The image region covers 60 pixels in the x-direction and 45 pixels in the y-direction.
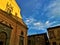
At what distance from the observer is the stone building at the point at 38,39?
35.7 m

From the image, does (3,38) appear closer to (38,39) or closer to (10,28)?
(10,28)

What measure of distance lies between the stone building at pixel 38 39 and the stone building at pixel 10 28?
1092 centimetres

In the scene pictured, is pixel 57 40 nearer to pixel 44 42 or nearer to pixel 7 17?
pixel 44 42

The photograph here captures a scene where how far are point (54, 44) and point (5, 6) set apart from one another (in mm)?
16820

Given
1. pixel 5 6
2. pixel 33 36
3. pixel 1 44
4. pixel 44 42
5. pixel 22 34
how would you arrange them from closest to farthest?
pixel 1 44 → pixel 5 6 → pixel 22 34 → pixel 44 42 → pixel 33 36

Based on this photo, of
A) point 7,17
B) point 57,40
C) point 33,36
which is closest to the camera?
point 7,17

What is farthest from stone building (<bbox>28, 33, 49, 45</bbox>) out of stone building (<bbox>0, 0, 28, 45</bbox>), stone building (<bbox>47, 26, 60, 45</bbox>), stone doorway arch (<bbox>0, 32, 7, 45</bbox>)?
stone doorway arch (<bbox>0, 32, 7, 45</bbox>)

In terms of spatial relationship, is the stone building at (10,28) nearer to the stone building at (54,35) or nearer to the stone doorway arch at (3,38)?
the stone doorway arch at (3,38)

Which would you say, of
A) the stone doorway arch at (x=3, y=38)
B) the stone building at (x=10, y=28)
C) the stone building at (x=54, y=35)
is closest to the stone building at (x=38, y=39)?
the stone building at (x=54, y=35)

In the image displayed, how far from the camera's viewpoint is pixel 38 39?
3672cm

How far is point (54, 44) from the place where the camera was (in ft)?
100

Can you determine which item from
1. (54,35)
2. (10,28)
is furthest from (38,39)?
(10,28)

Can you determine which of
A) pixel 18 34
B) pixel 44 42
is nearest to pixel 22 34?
pixel 18 34

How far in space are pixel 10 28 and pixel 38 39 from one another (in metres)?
16.9
